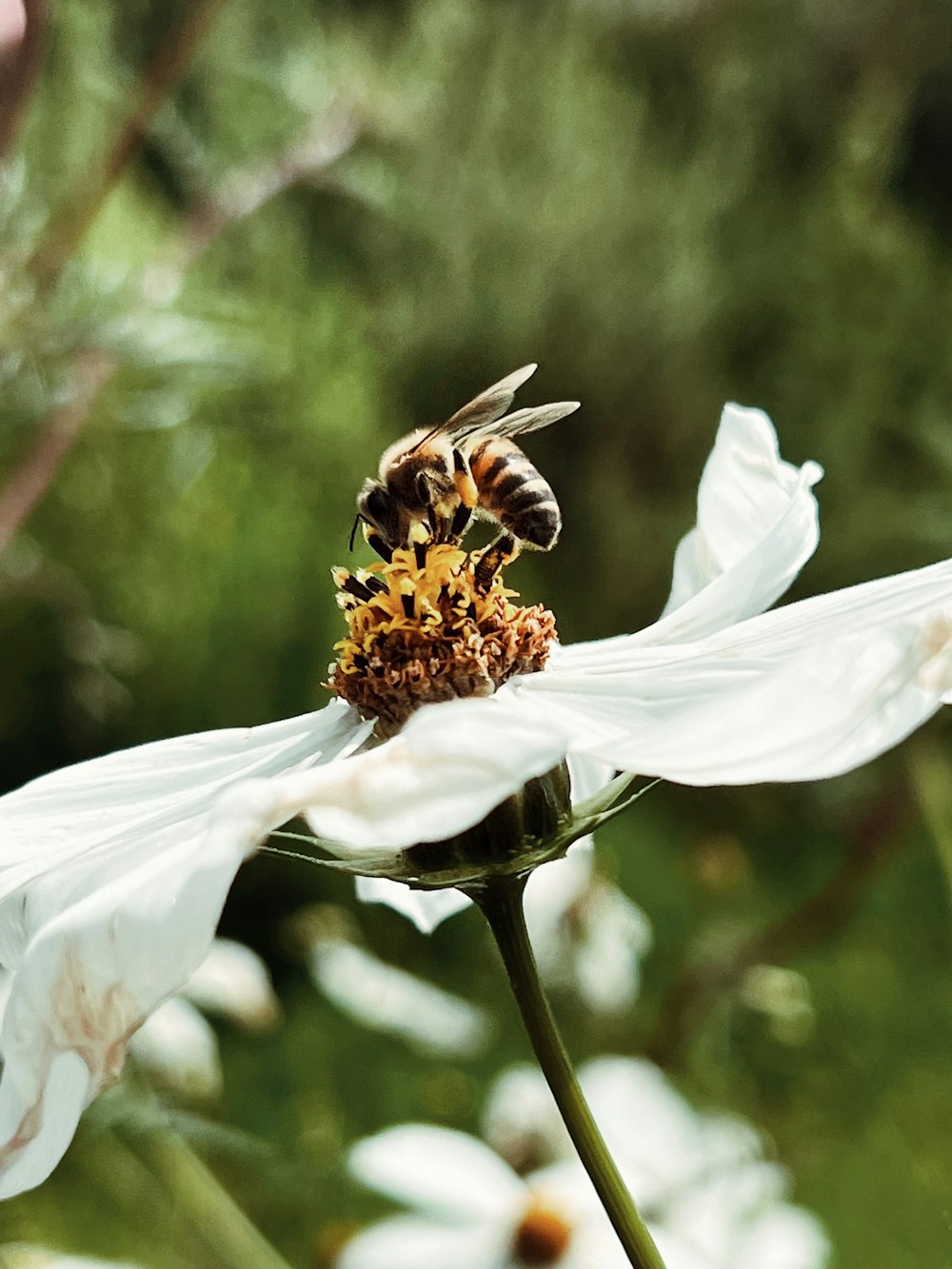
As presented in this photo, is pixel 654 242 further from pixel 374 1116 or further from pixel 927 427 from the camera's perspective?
pixel 374 1116

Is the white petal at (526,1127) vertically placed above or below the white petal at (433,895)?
below

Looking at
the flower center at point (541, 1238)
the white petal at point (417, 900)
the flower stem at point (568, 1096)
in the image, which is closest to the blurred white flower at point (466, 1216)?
the flower center at point (541, 1238)

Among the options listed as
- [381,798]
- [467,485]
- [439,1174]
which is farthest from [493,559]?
[439,1174]

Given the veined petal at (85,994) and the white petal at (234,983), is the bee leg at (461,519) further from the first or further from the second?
the white petal at (234,983)

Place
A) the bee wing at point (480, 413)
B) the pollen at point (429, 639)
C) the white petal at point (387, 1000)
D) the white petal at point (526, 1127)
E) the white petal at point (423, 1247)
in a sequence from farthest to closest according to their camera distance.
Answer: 1. the white petal at point (387, 1000)
2. the white petal at point (526, 1127)
3. the white petal at point (423, 1247)
4. the bee wing at point (480, 413)
5. the pollen at point (429, 639)

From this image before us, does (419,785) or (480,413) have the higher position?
(480,413)

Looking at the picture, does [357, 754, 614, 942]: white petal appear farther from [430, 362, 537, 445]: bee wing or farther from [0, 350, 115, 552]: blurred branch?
[0, 350, 115, 552]: blurred branch

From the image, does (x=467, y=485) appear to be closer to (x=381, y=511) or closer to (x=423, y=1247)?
(x=381, y=511)
